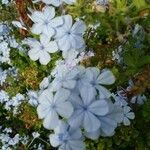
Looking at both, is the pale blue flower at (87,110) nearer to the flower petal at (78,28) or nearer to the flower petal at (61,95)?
the flower petal at (61,95)

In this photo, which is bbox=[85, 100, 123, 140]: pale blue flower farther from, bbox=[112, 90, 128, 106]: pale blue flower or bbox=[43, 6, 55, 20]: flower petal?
bbox=[43, 6, 55, 20]: flower petal

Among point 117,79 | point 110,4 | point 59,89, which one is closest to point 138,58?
point 117,79

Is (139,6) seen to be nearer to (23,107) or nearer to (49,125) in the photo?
(23,107)

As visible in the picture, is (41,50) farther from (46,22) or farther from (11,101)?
(11,101)

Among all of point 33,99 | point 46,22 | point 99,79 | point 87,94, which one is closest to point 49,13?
point 46,22

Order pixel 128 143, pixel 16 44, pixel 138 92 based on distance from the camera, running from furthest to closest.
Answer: pixel 16 44, pixel 128 143, pixel 138 92
